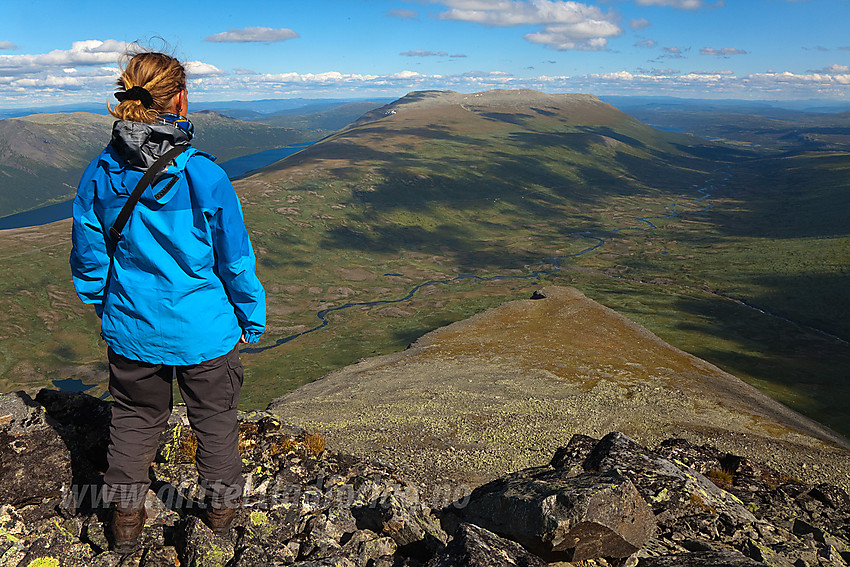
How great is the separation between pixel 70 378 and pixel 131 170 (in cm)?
14528

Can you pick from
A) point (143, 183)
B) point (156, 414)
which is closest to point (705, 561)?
point (156, 414)

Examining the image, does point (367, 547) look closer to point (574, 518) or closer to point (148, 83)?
point (574, 518)

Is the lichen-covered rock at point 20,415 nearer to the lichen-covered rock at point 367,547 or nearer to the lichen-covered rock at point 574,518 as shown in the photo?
the lichen-covered rock at point 367,547

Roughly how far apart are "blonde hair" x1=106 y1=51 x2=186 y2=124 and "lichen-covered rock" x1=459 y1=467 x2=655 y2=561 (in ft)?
29.3

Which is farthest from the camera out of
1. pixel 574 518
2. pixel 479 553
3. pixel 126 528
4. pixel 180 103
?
pixel 574 518

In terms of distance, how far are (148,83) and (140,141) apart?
2.74 ft

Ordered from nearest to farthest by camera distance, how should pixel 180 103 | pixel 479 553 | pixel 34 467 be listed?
1. pixel 180 103
2. pixel 479 553
3. pixel 34 467

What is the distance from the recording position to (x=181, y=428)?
10.7 metres

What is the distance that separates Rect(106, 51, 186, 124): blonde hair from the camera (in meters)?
6.43

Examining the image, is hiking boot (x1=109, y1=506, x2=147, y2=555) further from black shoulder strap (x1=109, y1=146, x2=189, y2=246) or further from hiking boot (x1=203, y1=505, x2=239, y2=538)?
black shoulder strap (x1=109, y1=146, x2=189, y2=246)

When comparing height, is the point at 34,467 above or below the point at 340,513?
above

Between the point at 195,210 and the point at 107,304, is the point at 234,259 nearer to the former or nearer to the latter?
the point at 195,210

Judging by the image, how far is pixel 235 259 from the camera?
656 cm

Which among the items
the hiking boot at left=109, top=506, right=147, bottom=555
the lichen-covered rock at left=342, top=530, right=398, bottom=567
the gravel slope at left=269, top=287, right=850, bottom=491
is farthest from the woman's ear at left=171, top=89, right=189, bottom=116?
the gravel slope at left=269, top=287, right=850, bottom=491
